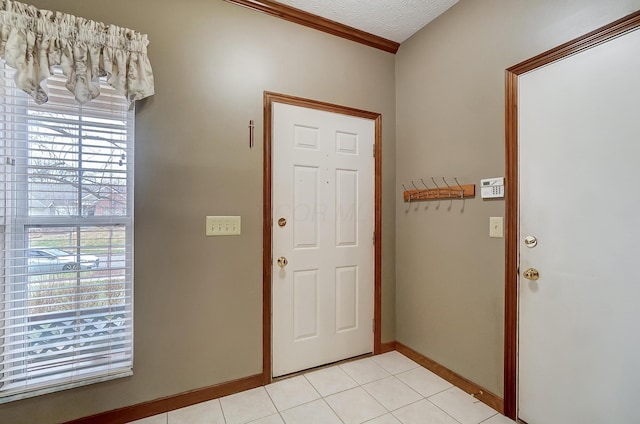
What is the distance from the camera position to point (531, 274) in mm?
1604

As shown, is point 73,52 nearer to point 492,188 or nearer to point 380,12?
point 380,12

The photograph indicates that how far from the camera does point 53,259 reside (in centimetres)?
154

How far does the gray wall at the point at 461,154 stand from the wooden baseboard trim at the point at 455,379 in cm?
4

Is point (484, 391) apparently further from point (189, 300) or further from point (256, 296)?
point (189, 300)

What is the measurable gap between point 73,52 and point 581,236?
2718mm

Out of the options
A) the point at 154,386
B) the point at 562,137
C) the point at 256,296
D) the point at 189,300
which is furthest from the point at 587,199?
the point at 154,386

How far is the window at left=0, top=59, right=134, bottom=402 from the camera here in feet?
4.81

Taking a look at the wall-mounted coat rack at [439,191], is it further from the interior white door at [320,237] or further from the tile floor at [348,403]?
the tile floor at [348,403]

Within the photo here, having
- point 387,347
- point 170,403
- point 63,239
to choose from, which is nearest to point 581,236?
point 387,347

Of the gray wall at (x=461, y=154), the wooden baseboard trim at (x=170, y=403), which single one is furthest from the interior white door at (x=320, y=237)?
the gray wall at (x=461, y=154)

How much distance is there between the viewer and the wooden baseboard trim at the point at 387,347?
2.49 meters

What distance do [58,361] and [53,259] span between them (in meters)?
0.55

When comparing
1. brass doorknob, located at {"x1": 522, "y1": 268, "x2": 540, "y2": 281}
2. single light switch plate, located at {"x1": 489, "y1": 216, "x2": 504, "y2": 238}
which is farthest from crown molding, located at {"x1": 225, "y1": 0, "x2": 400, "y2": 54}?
brass doorknob, located at {"x1": 522, "y1": 268, "x2": 540, "y2": 281}

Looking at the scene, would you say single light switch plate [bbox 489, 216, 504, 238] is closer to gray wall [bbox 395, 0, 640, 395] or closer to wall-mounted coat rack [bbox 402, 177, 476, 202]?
gray wall [bbox 395, 0, 640, 395]
